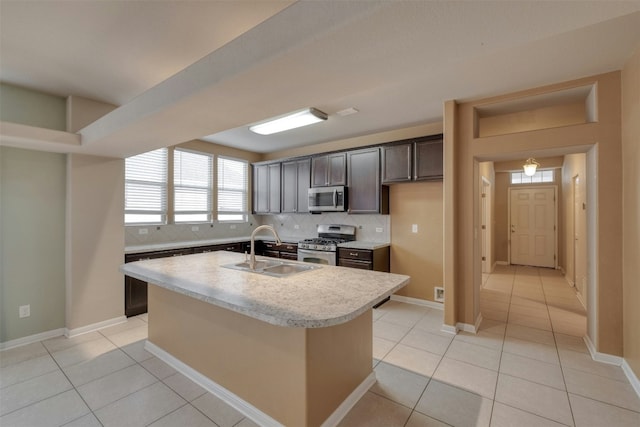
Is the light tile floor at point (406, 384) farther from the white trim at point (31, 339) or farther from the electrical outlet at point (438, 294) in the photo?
the electrical outlet at point (438, 294)

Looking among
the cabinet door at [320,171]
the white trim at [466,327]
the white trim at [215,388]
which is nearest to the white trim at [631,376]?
the white trim at [466,327]

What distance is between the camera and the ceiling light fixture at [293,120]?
315 centimetres

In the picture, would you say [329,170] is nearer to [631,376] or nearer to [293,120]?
[293,120]

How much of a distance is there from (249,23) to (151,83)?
1.52 meters

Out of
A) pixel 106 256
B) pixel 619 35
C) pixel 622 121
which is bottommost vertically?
pixel 106 256

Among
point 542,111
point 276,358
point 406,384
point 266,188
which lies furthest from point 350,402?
point 266,188

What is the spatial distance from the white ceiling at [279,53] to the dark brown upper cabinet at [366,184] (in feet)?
3.22

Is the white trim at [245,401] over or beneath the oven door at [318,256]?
beneath

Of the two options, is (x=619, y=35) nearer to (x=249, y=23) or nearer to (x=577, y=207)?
(x=249, y=23)

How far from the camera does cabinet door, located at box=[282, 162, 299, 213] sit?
5.21 metres

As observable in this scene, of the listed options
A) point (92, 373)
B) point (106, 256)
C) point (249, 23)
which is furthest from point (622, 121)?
point (106, 256)

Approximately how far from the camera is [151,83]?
9.08 feet

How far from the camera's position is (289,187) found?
5293 mm

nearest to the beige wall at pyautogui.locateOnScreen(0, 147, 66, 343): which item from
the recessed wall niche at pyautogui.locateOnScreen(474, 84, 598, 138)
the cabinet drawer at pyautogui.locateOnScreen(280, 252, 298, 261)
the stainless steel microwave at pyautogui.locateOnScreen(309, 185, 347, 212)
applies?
the cabinet drawer at pyautogui.locateOnScreen(280, 252, 298, 261)
